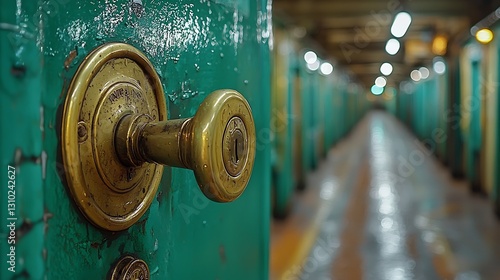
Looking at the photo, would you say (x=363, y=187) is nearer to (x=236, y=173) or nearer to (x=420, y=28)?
(x=420, y=28)

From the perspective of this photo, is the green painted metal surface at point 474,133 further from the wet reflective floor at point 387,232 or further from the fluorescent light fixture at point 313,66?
the fluorescent light fixture at point 313,66

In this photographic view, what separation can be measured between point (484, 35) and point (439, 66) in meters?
4.72

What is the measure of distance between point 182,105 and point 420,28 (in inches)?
486

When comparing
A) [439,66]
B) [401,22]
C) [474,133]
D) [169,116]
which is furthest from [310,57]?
[169,116]

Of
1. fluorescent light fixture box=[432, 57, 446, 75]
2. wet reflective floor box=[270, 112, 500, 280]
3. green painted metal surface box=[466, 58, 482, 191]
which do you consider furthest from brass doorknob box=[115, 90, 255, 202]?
fluorescent light fixture box=[432, 57, 446, 75]

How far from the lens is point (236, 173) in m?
0.61

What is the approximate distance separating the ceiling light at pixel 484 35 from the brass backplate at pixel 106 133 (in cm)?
599

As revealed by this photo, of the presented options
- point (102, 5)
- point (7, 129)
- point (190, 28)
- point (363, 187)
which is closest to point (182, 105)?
point (190, 28)

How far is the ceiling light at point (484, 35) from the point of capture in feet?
18.8

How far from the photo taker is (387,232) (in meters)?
4.82

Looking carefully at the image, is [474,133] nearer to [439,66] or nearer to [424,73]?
[439,66]

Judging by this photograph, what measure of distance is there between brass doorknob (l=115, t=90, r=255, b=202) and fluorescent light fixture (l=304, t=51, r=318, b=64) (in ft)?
23.3

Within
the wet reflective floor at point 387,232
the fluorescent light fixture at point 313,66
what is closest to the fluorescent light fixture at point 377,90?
the fluorescent light fixture at point 313,66

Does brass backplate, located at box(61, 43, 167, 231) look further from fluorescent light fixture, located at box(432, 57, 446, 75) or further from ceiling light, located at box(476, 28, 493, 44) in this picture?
fluorescent light fixture, located at box(432, 57, 446, 75)
